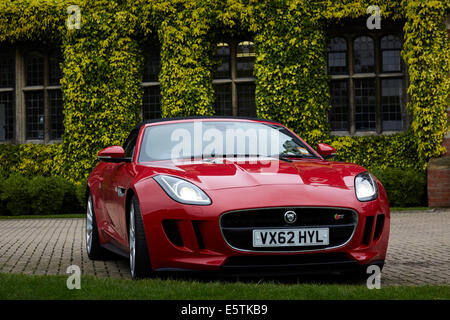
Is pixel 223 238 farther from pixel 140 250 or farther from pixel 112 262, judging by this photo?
Answer: pixel 112 262

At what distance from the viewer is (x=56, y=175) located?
17781mm

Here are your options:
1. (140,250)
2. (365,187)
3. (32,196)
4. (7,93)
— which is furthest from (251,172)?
(7,93)

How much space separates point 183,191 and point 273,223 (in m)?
0.75

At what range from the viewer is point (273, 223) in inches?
206

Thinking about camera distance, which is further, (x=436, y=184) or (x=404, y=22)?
(x=404, y=22)

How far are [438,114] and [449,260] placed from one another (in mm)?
9238

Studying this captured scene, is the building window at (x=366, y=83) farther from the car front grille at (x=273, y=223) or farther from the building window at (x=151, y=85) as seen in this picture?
the car front grille at (x=273, y=223)

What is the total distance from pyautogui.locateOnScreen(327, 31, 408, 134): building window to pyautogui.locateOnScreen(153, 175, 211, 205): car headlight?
1230 cm

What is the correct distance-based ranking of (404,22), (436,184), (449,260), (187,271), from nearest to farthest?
(187,271), (449,260), (436,184), (404,22)

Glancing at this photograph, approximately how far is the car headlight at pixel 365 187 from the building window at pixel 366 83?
37.6 feet

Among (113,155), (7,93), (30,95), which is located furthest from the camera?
(7,93)

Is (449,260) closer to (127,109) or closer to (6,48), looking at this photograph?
(127,109)

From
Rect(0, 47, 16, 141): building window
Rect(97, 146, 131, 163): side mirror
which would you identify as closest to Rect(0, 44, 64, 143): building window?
Rect(0, 47, 16, 141): building window
